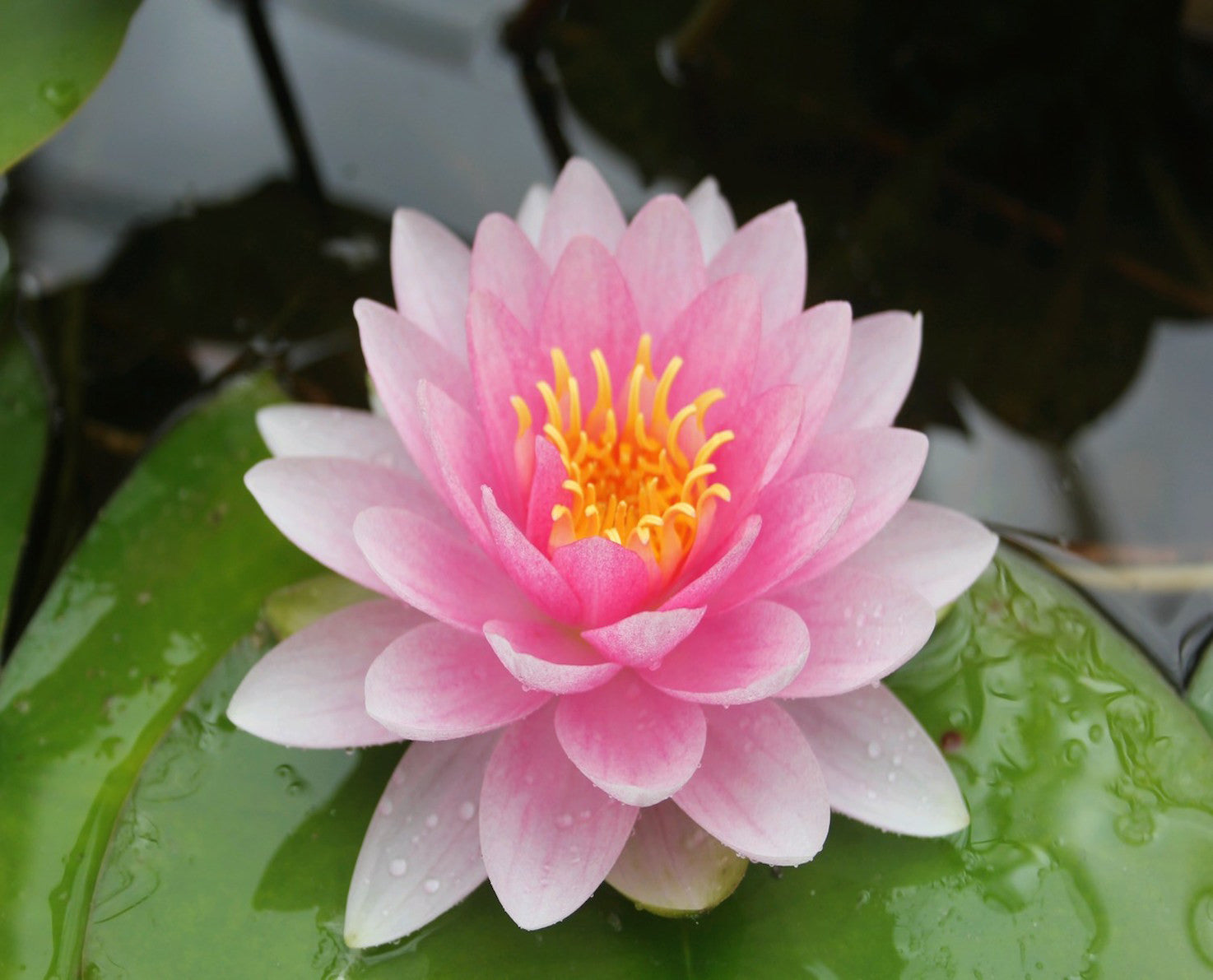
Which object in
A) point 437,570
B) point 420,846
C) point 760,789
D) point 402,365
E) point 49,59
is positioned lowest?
point 420,846

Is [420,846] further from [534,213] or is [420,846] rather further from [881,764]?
[534,213]

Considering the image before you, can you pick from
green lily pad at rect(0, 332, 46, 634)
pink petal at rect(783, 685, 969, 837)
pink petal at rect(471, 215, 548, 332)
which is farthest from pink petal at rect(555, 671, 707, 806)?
green lily pad at rect(0, 332, 46, 634)

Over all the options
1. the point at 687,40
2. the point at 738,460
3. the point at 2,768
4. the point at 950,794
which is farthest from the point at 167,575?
the point at 687,40

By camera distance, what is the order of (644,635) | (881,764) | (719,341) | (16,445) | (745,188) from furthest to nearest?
(745,188)
(16,445)
(719,341)
(881,764)
(644,635)

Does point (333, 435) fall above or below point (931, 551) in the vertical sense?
above

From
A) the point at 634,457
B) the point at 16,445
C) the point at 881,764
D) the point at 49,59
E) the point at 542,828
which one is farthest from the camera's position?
the point at 16,445

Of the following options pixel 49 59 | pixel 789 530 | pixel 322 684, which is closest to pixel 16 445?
pixel 49 59

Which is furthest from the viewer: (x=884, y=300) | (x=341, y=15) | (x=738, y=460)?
(x=341, y=15)

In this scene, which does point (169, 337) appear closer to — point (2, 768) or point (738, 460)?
point (2, 768)
